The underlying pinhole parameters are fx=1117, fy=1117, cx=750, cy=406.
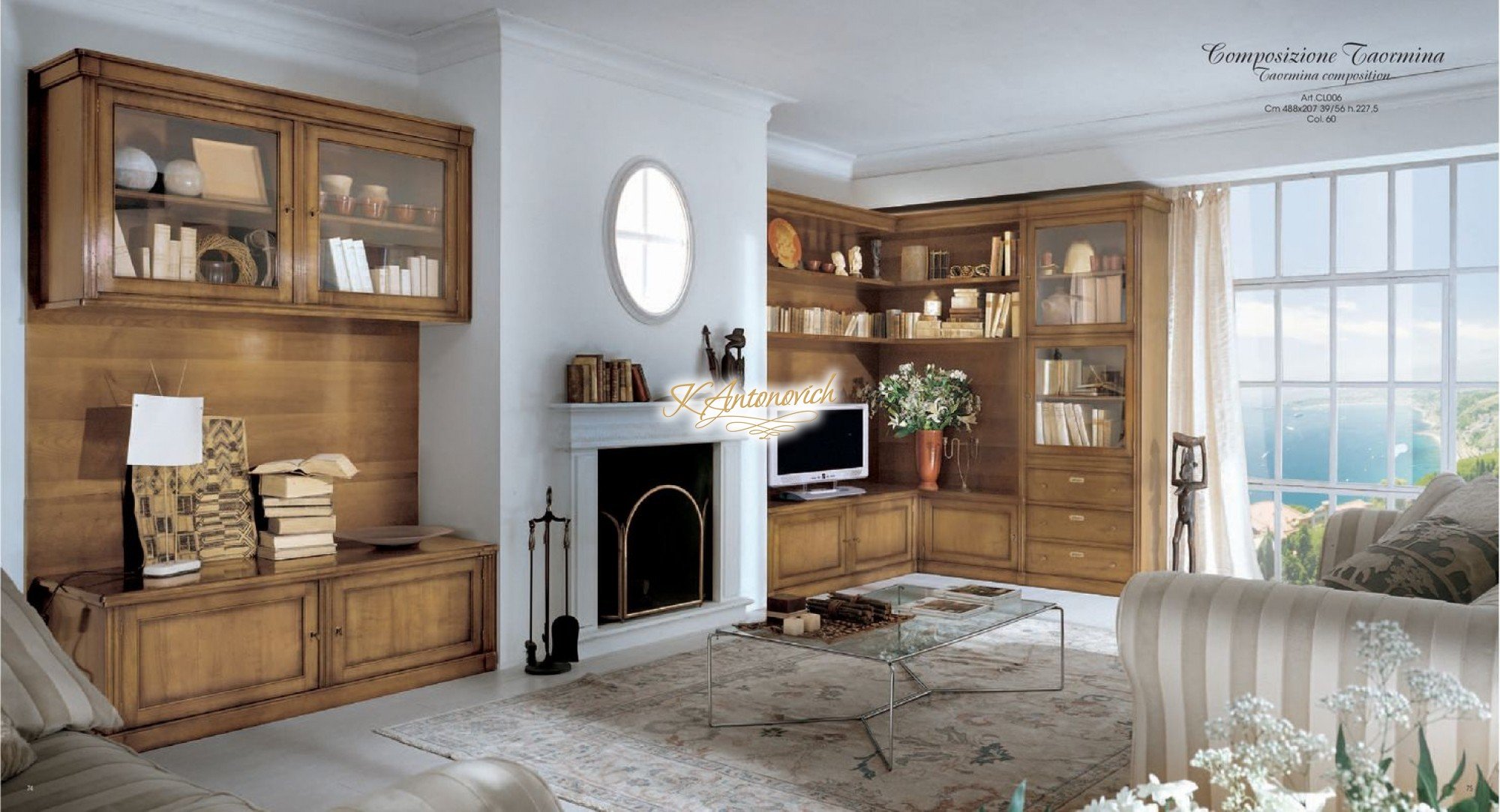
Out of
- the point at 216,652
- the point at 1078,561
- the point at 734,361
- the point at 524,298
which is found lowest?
the point at 1078,561

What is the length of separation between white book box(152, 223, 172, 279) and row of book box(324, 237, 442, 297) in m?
0.63

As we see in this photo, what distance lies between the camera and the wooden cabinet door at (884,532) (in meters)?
7.05

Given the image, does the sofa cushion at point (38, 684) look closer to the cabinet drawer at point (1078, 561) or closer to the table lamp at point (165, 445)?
the table lamp at point (165, 445)

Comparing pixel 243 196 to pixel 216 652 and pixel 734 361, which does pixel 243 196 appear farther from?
pixel 734 361

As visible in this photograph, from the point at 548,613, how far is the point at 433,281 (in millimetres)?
1568

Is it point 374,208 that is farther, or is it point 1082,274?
point 1082,274

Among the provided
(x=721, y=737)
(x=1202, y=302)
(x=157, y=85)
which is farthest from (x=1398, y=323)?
(x=157, y=85)

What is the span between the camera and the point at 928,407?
24.3 ft

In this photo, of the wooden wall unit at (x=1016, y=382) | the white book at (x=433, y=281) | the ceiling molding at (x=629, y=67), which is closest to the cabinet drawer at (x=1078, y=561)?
the wooden wall unit at (x=1016, y=382)

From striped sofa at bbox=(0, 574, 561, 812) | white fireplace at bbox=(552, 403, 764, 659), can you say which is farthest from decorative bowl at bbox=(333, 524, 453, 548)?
striped sofa at bbox=(0, 574, 561, 812)

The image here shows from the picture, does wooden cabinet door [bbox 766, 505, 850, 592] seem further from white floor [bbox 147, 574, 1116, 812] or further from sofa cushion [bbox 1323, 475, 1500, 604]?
sofa cushion [bbox 1323, 475, 1500, 604]

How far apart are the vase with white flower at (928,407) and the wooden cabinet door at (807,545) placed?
0.87m

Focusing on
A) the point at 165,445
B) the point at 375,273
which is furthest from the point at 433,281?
the point at 165,445

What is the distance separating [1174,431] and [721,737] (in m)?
3.97
